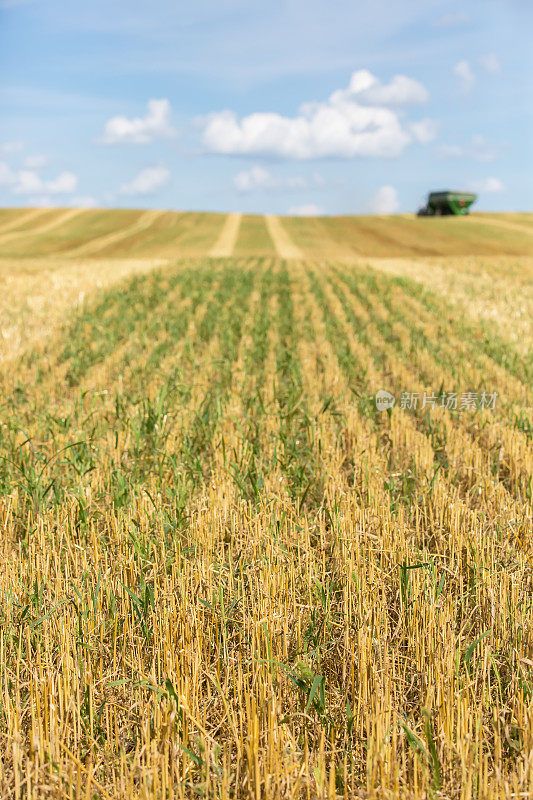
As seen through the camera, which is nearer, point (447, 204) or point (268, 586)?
point (268, 586)

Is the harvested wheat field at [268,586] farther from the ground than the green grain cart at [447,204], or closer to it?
closer to it

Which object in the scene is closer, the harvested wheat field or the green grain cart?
the harvested wheat field

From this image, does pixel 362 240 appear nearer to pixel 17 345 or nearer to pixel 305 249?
pixel 305 249

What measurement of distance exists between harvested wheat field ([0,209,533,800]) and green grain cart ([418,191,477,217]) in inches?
1869

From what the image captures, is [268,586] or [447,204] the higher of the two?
[447,204]

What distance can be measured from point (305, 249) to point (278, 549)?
38.9 meters

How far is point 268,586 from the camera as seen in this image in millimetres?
2926

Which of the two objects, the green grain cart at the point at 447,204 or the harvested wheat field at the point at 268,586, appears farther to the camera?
the green grain cart at the point at 447,204

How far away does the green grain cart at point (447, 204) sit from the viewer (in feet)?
169

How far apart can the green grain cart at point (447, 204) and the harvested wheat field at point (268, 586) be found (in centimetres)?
4747

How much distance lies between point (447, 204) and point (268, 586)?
Answer: 5429cm

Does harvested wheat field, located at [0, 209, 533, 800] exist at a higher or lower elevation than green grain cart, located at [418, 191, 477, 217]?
lower

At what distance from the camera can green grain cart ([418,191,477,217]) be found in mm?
51469

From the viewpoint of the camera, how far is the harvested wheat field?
2113 millimetres
